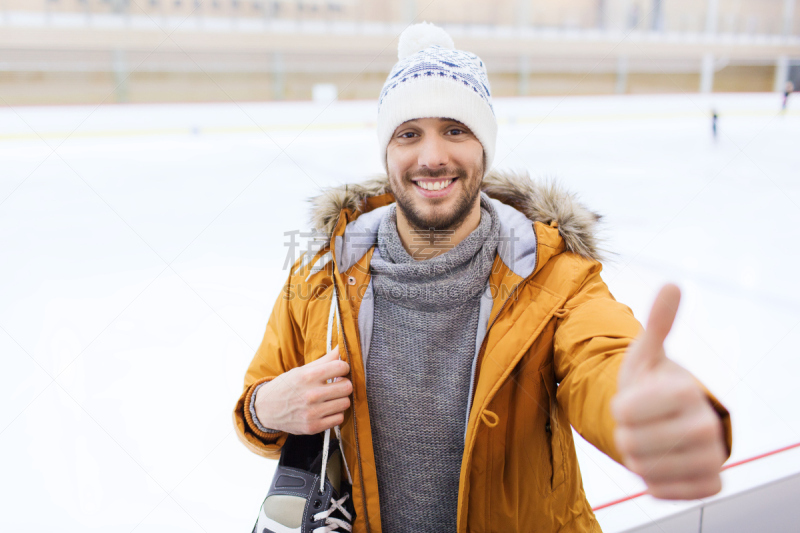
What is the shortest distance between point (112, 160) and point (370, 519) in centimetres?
559

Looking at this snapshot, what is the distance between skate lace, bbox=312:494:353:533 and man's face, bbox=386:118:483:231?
0.47 meters

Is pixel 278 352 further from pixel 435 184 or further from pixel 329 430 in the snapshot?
pixel 435 184

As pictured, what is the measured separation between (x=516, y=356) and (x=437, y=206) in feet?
0.95

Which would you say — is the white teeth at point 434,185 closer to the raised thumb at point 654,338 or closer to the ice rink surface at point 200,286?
the ice rink surface at point 200,286

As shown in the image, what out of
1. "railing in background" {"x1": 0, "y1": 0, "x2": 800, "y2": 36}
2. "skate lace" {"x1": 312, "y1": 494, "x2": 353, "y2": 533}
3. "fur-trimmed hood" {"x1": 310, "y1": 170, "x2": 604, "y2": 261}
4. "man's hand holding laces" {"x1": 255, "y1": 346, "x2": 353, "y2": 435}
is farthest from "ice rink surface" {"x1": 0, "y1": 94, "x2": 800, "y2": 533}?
"railing in background" {"x1": 0, "y1": 0, "x2": 800, "y2": 36}

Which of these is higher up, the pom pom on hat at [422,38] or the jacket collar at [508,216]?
the pom pom on hat at [422,38]

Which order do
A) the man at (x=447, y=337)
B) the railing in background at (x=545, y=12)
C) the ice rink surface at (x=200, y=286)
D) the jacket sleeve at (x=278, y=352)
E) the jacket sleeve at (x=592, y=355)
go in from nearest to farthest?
the jacket sleeve at (x=592, y=355) < the man at (x=447, y=337) < the jacket sleeve at (x=278, y=352) < the ice rink surface at (x=200, y=286) < the railing in background at (x=545, y=12)

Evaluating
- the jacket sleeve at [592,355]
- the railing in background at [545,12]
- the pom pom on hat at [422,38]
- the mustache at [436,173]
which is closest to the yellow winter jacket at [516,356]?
the jacket sleeve at [592,355]

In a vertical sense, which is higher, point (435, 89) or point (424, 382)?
point (435, 89)

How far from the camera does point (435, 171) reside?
32.7 inches

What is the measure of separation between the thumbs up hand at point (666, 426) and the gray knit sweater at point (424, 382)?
1.11 feet

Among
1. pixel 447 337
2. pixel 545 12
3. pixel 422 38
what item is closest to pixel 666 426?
pixel 447 337

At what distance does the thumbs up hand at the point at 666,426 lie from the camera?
1.39 feet

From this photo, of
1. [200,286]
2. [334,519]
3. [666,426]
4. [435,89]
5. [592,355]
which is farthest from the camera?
[200,286]
